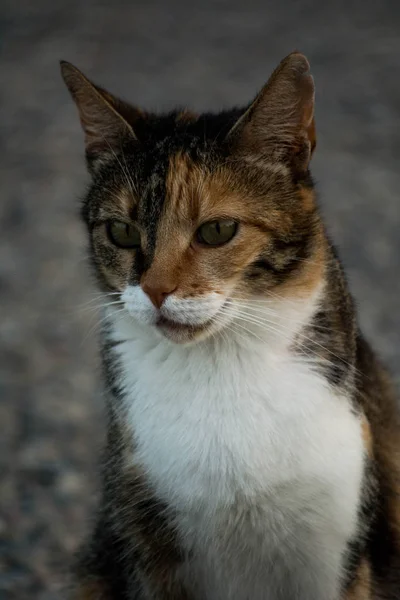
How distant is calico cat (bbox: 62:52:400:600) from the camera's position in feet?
5.41

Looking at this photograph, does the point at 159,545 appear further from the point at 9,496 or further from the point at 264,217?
the point at 9,496

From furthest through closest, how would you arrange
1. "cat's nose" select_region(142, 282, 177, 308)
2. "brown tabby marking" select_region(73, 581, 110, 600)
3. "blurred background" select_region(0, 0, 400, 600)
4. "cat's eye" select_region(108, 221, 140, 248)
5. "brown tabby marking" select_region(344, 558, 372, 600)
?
"blurred background" select_region(0, 0, 400, 600), "brown tabby marking" select_region(73, 581, 110, 600), "brown tabby marking" select_region(344, 558, 372, 600), "cat's eye" select_region(108, 221, 140, 248), "cat's nose" select_region(142, 282, 177, 308)

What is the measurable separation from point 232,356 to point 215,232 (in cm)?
24

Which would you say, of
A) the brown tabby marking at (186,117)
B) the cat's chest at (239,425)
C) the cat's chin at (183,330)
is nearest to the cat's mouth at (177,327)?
the cat's chin at (183,330)

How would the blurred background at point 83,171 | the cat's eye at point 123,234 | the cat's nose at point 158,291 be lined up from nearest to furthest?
1. the cat's nose at point 158,291
2. the cat's eye at point 123,234
3. the blurred background at point 83,171

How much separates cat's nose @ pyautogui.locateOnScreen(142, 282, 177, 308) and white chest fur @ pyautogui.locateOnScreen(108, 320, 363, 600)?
163mm

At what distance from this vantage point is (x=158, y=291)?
1.60 metres

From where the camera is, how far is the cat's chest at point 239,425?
1.72 meters

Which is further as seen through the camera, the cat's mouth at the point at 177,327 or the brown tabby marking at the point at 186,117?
the brown tabby marking at the point at 186,117

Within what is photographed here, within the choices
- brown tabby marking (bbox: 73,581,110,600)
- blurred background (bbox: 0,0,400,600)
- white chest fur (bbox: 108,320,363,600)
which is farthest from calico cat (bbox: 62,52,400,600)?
blurred background (bbox: 0,0,400,600)

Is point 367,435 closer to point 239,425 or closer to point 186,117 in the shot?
point 239,425

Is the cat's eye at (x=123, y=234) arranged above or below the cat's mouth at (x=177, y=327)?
above

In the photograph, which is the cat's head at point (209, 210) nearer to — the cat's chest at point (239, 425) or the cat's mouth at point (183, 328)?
the cat's mouth at point (183, 328)

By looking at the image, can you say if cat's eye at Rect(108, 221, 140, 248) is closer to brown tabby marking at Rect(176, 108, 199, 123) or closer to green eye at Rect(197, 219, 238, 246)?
green eye at Rect(197, 219, 238, 246)
